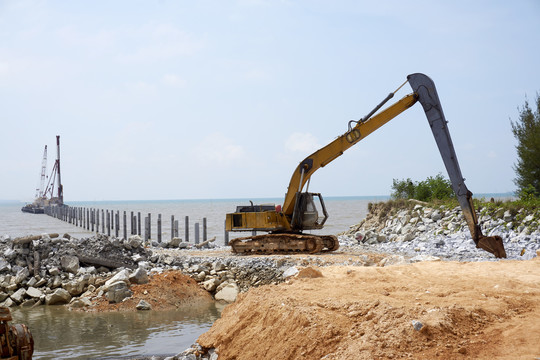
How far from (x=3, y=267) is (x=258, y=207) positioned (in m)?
8.55

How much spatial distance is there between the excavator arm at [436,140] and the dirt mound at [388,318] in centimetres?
538

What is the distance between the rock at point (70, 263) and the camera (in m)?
15.8

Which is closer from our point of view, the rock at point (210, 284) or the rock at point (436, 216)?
the rock at point (210, 284)

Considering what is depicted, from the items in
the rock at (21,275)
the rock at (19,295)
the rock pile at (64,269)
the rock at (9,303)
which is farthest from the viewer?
the rock at (21,275)

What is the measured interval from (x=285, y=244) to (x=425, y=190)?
13.6m

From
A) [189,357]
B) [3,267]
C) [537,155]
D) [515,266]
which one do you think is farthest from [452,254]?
[3,267]

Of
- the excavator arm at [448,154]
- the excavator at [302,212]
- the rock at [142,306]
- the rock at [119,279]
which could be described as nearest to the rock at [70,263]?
the rock at [119,279]

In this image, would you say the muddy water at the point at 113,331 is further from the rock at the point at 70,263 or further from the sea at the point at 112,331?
the rock at the point at 70,263

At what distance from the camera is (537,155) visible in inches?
1002

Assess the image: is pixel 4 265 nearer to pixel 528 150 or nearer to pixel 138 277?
pixel 138 277

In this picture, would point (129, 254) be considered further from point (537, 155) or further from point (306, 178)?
point (537, 155)

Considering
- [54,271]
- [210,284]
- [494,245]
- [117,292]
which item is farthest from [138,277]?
[494,245]

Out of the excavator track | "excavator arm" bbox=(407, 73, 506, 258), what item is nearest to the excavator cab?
the excavator track

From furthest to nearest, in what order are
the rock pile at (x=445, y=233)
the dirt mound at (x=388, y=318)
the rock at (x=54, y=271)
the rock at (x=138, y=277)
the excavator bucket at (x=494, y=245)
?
1. the rock pile at (x=445, y=233)
2. the rock at (x=54, y=271)
3. the rock at (x=138, y=277)
4. the excavator bucket at (x=494, y=245)
5. the dirt mound at (x=388, y=318)
